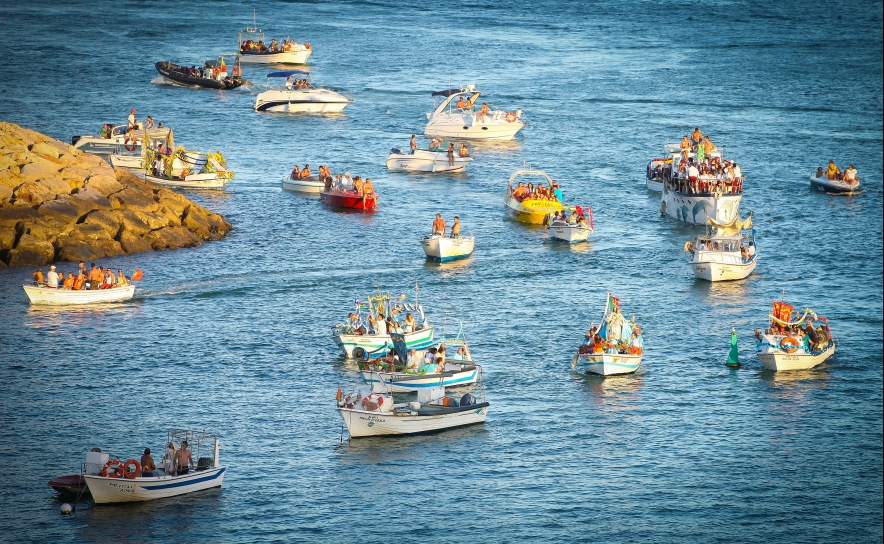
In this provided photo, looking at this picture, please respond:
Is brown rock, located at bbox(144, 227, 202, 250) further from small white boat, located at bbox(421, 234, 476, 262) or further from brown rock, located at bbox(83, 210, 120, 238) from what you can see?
small white boat, located at bbox(421, 234, 476, 262)

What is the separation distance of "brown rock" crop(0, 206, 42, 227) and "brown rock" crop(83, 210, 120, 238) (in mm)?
3008

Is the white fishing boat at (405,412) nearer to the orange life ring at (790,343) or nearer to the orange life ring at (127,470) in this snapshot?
the orange life ring at (127,470)

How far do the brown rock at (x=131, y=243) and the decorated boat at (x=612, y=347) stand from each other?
29737 millimetres

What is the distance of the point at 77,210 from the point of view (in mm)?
75312

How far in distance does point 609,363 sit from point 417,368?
8882mm

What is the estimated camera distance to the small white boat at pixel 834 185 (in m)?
90.1

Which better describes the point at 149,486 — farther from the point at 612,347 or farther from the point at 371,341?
the point at 612,347

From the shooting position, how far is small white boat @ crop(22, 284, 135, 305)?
6525 cm

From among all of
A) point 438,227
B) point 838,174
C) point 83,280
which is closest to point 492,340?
point 438,227

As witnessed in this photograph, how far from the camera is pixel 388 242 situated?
78750 mm

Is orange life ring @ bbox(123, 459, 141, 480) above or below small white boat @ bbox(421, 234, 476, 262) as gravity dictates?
below

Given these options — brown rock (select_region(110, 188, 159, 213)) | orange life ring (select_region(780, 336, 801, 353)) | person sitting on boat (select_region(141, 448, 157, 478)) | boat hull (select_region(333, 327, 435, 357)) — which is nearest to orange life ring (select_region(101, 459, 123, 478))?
person sitting on boat (select_region(141, 448, 157, 478))

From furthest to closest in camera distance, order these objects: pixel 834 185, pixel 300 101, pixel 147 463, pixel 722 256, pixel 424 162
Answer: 1. pixel 300 101
2. pixel 424 162
3. pixel 834 185
4. pixel 722 256
5. pixel 147 463

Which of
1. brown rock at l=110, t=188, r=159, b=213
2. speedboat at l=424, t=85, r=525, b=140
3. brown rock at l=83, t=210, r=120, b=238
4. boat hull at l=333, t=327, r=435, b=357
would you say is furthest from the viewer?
speedboat at l=424, t=85, r=525, b=140
